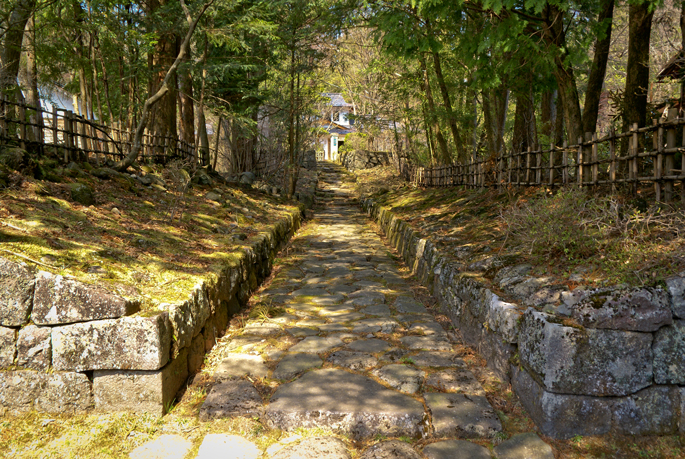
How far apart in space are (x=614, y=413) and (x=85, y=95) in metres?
13.9

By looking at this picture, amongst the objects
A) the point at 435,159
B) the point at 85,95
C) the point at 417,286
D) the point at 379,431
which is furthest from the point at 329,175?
the point at 379,431

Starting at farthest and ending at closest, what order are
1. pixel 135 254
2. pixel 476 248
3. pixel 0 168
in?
pixel 476 248, pixel 0 168, pixel 135 254

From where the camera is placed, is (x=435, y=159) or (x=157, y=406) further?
(x=435, y=159)

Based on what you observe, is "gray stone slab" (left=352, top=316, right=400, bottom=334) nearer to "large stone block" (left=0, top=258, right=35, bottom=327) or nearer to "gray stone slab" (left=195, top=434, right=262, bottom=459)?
"gray stone slab" (left=195, top=434, right=262, bottom=459)

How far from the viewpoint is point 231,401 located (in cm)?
318

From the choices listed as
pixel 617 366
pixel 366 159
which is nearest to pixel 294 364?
pixel 617 366

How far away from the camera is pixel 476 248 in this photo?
5.39 m

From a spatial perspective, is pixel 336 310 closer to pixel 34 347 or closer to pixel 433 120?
pixel 34 347

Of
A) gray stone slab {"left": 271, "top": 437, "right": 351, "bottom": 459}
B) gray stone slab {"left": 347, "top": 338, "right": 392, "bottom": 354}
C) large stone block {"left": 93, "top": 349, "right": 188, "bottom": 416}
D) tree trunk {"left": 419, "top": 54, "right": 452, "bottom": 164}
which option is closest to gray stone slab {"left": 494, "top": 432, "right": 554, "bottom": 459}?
gray stone slab {"left": 271, "top": 437, "right": 351, "bottom": 459}

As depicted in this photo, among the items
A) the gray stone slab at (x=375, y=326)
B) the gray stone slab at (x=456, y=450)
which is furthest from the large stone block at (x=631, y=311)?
the gray stone slab at (x=375, y=326)

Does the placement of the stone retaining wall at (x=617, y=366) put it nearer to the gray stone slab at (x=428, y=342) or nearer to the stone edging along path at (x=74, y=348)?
the gray stone slab at (x=428, y=342)

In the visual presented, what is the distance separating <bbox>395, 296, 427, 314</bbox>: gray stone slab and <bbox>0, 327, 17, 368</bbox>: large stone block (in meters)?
3.67

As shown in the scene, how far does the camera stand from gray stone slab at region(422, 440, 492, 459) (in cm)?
268

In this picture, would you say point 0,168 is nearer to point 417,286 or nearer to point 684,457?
point 417,286
